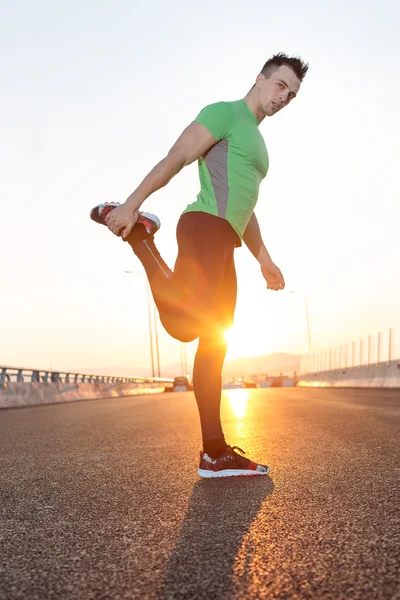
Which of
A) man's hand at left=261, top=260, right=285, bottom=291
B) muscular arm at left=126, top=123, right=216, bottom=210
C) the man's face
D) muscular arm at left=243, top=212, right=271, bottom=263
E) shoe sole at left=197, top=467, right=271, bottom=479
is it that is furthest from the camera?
man's hand at left=261, top=260, right=285, bottom=291

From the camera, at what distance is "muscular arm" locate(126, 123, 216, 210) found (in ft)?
12.2

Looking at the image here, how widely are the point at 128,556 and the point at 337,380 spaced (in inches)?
1238

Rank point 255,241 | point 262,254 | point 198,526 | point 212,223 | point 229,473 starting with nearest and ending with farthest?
1. point 198,526
2. point 229,473
3. point 212,223
4. point 255,241
5. point 262,254

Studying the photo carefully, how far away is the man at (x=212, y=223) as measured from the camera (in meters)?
3.70

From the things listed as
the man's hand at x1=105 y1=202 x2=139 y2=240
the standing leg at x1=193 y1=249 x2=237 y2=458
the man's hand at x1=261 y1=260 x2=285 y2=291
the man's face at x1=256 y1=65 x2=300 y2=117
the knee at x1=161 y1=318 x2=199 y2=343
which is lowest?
the standing leg at x1=193 y1=249 x2=237 y2=458

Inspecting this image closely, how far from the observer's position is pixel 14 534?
2379 mm

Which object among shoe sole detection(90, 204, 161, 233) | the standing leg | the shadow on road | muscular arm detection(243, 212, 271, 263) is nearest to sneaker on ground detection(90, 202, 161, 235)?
shoe sole detection(90, 204, 161, 233)

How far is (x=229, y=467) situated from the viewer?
3643 millimetres

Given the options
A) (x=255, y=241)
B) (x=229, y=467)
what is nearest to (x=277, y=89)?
(x=255, y=241)

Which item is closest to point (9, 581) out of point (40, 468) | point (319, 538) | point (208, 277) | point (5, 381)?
point (319, 538)

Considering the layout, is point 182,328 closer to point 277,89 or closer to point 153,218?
point 153,218

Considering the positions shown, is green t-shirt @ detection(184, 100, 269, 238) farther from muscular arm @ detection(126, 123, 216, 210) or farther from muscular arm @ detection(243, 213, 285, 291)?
muscular arm @ detection(243, 213, 285, 291)

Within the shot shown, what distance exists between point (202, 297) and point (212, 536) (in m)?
1.68

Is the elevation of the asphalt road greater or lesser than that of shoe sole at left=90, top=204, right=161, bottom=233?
lesser
